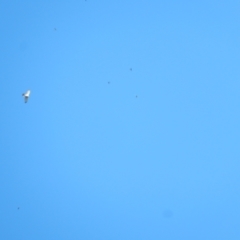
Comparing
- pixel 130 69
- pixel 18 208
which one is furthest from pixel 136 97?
pixel 18 208

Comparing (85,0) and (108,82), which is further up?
(85,0)

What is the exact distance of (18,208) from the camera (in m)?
2.54

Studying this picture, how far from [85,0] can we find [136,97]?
845 mm

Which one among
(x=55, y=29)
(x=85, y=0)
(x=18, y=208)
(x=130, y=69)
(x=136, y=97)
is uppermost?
(x=85, y=0)

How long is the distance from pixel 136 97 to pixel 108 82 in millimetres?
244

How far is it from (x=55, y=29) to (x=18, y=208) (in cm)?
140

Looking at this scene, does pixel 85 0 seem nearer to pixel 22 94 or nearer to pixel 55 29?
pixel 55 29

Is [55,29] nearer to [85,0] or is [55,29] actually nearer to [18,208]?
[85,0]

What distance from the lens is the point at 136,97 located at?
2535 millimetres

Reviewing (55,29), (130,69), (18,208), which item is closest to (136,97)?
(130,69)

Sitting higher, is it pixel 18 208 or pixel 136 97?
pixel 136 97

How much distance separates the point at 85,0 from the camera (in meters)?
2.54

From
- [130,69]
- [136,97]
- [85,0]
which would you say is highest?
[85,0]

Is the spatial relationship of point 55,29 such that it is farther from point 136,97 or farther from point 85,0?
point 136,97
